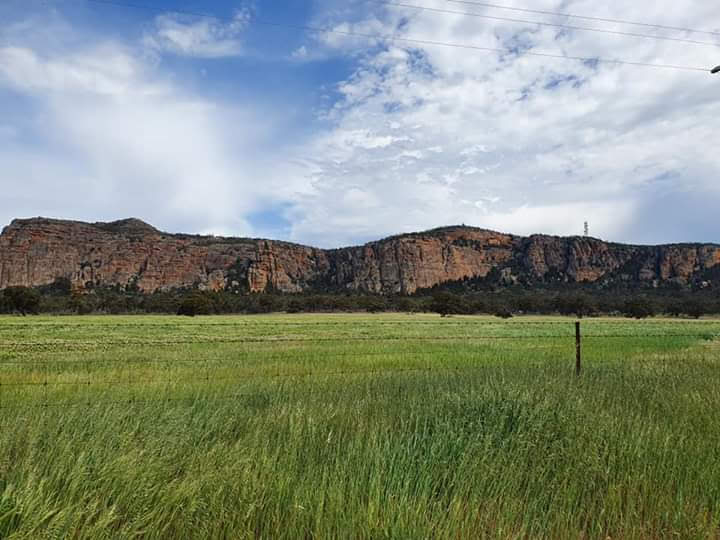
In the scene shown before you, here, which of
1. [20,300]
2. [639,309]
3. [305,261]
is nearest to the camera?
[20,300]

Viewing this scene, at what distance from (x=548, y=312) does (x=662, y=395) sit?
3513 inches

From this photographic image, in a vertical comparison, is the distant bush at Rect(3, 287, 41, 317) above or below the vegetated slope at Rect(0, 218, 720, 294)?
below

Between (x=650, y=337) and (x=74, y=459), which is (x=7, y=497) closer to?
(x=74, y=459)

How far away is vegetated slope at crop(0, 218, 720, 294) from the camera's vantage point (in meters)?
153

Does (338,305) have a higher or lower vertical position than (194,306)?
lower

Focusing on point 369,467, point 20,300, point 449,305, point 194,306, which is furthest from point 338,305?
point 369,467

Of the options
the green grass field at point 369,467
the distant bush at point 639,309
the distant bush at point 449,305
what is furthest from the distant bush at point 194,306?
the distant bush at point 639,309

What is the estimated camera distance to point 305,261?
187 m

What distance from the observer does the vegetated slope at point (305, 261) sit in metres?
153

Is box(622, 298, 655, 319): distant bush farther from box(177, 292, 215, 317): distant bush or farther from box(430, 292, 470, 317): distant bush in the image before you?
box(177, 292, 215, 317): distant bush

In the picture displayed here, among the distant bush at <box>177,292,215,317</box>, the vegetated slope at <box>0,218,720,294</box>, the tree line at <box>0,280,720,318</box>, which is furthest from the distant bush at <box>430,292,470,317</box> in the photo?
the vegetated slope at <box>0,218,720,294</box>

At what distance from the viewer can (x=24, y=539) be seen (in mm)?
2834

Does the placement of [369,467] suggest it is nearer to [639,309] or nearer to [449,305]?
[449,305]

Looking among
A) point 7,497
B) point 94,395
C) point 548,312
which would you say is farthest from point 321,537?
point 548,312
